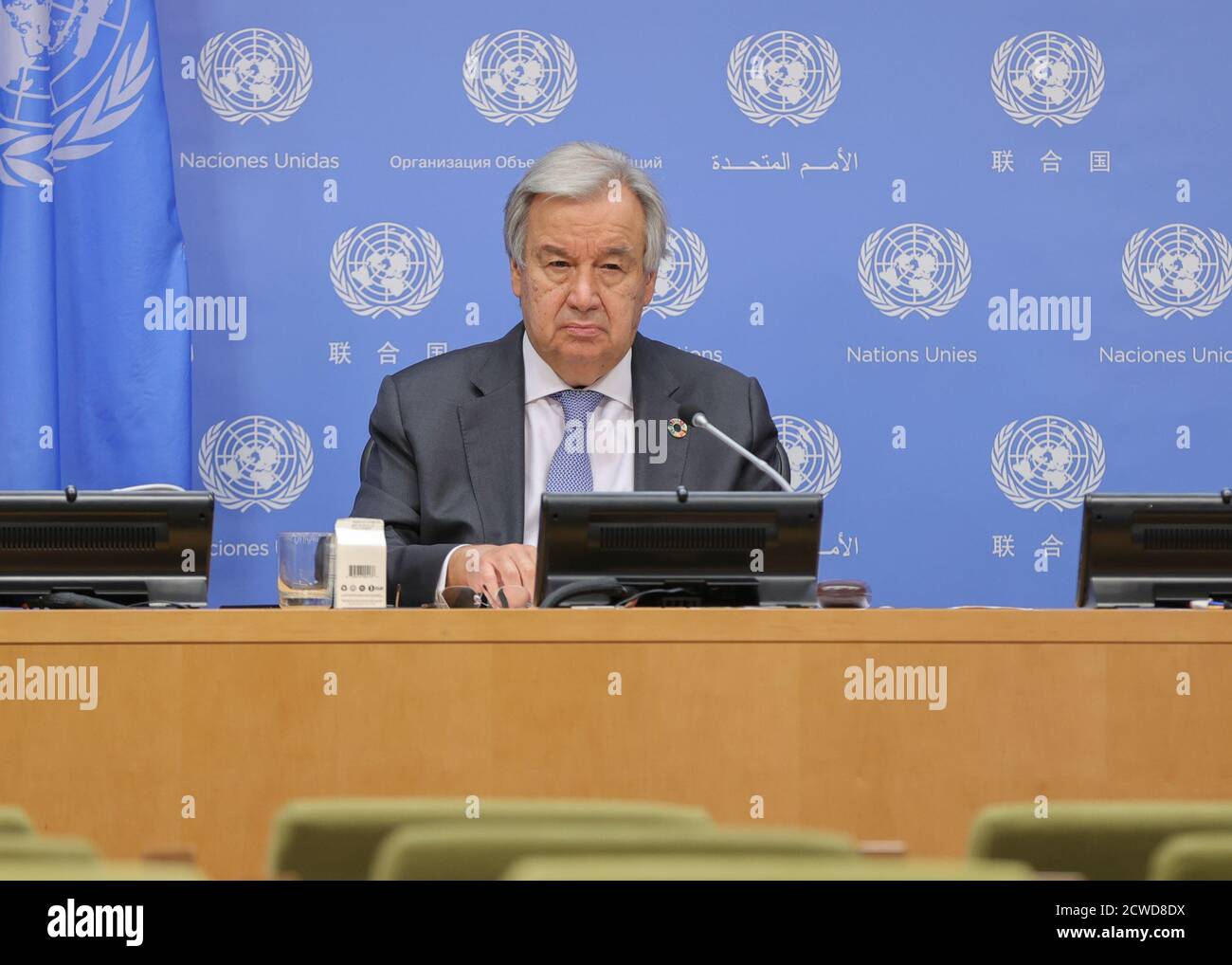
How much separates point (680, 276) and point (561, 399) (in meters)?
0.81

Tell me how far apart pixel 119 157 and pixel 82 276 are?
321mm

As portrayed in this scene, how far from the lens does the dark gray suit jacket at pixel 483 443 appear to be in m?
3.19

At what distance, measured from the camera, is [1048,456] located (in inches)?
159

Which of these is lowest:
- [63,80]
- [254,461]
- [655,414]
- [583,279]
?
[254,461]

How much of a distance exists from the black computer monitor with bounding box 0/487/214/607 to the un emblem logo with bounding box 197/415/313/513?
1.68 metres

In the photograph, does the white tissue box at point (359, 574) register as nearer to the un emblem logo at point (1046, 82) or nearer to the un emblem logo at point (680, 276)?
the un emblem logo at point (680, 276)

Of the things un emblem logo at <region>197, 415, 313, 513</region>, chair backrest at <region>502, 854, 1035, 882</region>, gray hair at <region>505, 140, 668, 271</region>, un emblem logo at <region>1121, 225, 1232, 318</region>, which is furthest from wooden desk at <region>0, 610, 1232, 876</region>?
un emblem logo at <region>1121, 225, 1232, 318</region>

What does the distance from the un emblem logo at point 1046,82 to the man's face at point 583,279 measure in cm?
131

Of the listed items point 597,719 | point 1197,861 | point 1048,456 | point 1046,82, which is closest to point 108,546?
point 597,719

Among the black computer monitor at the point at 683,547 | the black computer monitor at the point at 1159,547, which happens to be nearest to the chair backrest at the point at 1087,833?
the black computer monitor at the point at 683,547

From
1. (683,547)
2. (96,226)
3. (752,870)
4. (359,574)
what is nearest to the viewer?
(752,870)

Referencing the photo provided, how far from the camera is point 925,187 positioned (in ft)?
13.3

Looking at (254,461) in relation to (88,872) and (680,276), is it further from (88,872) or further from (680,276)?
(88,872)
